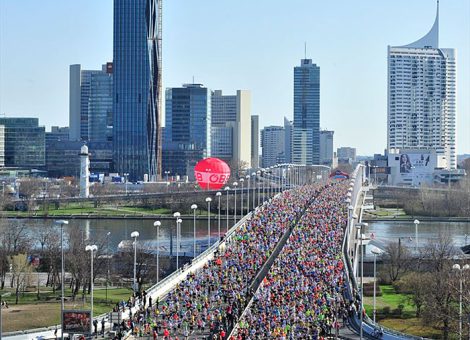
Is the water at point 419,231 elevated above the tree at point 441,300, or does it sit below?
below

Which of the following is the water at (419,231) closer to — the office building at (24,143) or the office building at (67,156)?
the office building at (67,156)

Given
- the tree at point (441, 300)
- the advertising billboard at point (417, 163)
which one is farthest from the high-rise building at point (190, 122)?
the tree at point (441, 300)

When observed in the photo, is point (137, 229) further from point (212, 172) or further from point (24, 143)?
point (24, 143)

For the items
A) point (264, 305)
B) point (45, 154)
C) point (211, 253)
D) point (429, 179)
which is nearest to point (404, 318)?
point (211, 253)

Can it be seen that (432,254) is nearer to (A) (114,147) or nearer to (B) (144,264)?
(B) (144,264)

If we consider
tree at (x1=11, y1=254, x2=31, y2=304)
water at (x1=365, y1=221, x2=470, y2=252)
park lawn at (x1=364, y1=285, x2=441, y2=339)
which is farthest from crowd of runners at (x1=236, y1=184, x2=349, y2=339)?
water at (x1=365, y1=221, x2=470, y2=252)

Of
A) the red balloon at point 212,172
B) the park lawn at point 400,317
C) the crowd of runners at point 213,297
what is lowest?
the park lawn at point 400,317

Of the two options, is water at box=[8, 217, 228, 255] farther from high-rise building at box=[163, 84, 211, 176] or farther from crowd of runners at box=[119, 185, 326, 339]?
high-rise building at box=[163, 84, 211, 176]
